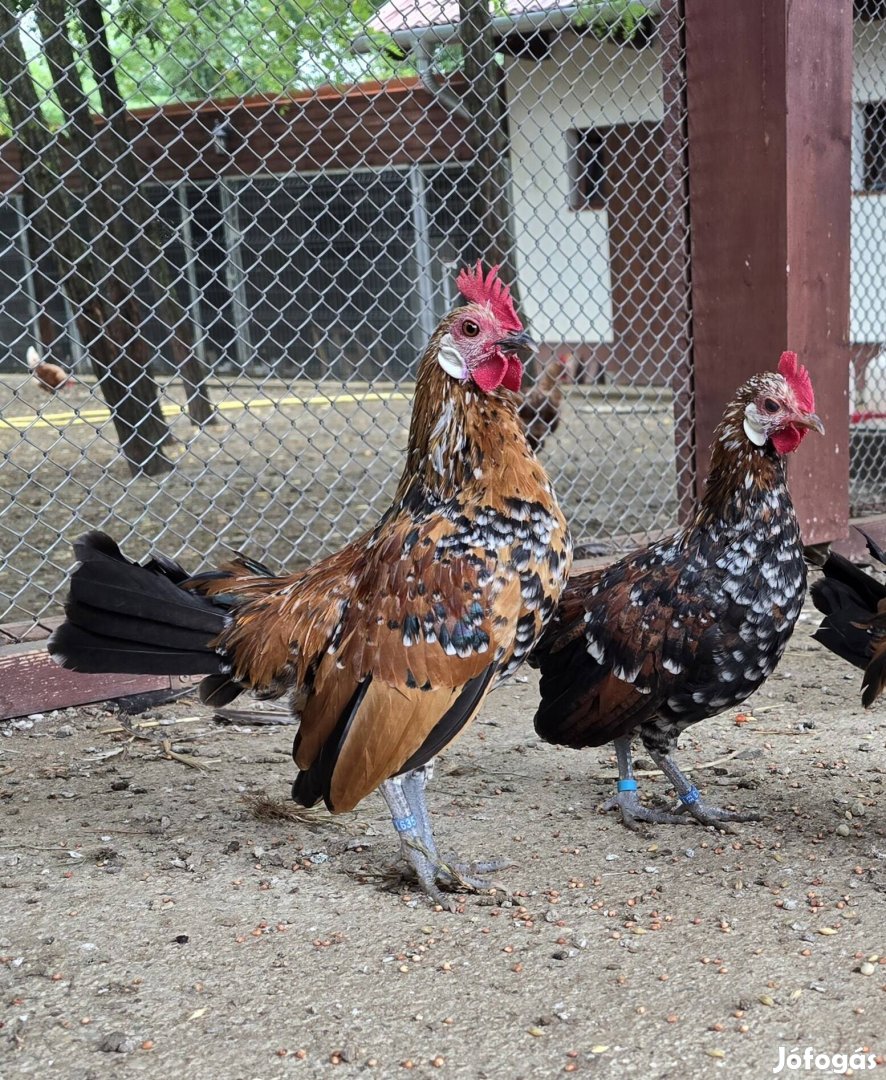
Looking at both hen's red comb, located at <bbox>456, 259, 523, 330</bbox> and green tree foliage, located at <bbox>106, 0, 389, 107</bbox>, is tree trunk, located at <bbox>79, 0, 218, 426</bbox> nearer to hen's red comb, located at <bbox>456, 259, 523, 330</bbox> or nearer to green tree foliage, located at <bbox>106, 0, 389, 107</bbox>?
green tree foliage, located at <bbox>106, 0, 389, 107</bbox>

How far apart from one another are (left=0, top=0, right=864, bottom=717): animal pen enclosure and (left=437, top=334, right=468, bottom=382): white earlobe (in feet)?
6.34

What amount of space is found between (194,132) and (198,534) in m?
5.81

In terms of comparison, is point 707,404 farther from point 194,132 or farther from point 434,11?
point 194,132

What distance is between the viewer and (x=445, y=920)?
2.88m

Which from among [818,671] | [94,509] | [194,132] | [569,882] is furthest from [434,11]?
[569,882]

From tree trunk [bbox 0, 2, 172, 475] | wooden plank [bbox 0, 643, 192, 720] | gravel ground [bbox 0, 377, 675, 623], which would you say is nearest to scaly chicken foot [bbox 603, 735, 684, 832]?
wooden plank [bbox 0, 643, 192, 720]

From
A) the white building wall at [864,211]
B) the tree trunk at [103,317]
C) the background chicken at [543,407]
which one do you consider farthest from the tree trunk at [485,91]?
the white building wall at [864,211]

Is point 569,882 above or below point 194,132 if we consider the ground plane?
below

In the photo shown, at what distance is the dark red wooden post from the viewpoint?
4969 millimetres

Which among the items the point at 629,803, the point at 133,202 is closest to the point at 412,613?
the point at 629,803

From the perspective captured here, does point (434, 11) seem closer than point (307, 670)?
No

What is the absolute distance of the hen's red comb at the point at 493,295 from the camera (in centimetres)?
301

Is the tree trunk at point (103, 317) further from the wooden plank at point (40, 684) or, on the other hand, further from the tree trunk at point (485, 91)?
the wooden plank at point (40, 684)

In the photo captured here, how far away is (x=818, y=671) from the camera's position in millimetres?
4809
